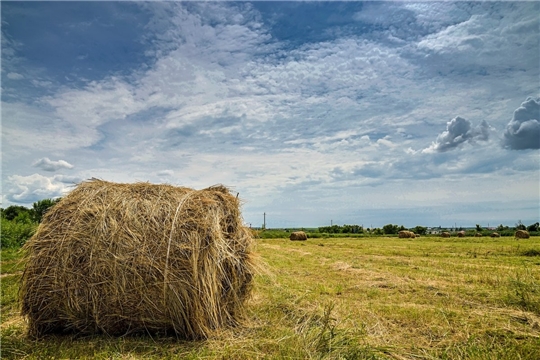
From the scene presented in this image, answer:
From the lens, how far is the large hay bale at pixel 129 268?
17.0 ft

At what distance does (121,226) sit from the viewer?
5414 mm

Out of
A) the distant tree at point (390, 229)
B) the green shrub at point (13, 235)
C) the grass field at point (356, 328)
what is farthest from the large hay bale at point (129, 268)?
the distant tree at point (390, 229)

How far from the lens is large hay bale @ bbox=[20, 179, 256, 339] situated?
519 centimetres

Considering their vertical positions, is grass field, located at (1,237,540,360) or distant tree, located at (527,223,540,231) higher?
distant tree, located at (527,223,540,231)


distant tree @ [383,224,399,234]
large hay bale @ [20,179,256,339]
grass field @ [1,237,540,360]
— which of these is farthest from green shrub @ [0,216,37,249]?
distant tree @ [383,224,399,234]

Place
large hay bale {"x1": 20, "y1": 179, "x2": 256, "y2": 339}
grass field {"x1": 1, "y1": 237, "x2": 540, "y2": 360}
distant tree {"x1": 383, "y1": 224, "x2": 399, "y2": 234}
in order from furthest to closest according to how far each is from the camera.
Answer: distant tree {"x1": 383, "y1": 224, "x2": 399, "y2": 234} < large hay bale {"x1": 20, "y1": 179, "x2": 256, "y2": 339} < grass field {"x1": 1, "y1": 237, "x2": 540, "y2": 360}

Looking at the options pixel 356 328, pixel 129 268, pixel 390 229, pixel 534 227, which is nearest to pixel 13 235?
pixel 129 268

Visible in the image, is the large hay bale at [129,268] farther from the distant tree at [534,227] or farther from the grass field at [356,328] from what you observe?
the distant tree at [534,227]

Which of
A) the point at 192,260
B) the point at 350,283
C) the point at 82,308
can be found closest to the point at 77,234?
the point at 82,308

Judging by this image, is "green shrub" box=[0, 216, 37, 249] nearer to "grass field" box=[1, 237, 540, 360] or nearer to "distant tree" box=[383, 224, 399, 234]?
"grass field" box=[1, 237, 540, 360]

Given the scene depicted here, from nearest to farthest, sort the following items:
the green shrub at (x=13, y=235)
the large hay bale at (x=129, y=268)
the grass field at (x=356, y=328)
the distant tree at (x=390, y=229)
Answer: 1. the grass field at (x=356, y=328)
2. the large hay bale at (x=129, y=268)
3. the green shrub at (x=13, y=235)
4. the distant tree at (x=390, y=229)

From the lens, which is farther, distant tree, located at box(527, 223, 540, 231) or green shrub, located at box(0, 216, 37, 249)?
distant tree, located at box(527, 223, 540, 231)

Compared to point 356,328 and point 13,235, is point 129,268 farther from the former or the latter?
point 13,235

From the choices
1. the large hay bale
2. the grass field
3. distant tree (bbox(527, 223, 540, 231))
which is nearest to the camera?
the grass field
